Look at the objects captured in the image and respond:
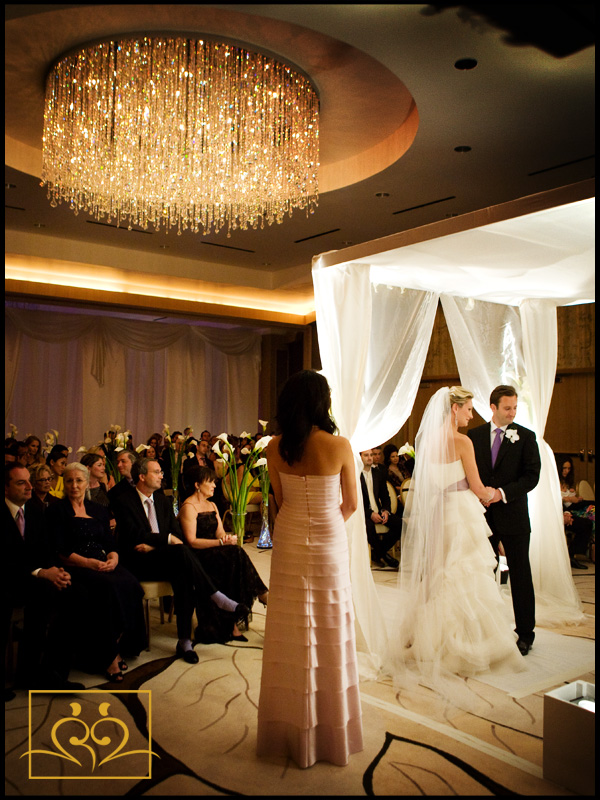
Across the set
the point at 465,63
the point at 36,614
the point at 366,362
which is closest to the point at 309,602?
the point at 36,614

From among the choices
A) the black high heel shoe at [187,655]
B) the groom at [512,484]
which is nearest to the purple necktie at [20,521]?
the black high heel shoe at [187,655]

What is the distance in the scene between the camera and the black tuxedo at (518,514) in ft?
14.4

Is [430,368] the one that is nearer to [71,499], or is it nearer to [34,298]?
[34,298]

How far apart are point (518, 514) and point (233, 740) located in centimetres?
224

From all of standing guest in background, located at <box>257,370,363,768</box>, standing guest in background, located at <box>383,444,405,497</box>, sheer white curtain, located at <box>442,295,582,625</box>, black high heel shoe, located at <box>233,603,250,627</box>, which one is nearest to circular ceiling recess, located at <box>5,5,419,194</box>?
sheer white curtain, located at <box>442,295,582,625</box>

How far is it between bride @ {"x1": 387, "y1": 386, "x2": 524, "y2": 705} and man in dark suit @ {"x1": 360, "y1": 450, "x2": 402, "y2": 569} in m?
2.58

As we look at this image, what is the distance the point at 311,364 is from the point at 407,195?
4951mm

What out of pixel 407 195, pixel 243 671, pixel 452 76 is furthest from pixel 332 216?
pixel 243 671

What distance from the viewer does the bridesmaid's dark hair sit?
307cm

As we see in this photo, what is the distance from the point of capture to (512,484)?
4426mm

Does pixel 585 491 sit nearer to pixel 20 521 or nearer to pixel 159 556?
pixel 159 556

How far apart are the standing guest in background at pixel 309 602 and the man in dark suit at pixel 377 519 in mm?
3858

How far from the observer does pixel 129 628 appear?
4.25m

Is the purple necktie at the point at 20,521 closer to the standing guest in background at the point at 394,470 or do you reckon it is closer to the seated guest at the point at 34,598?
the seated guest at the point at 34,598
